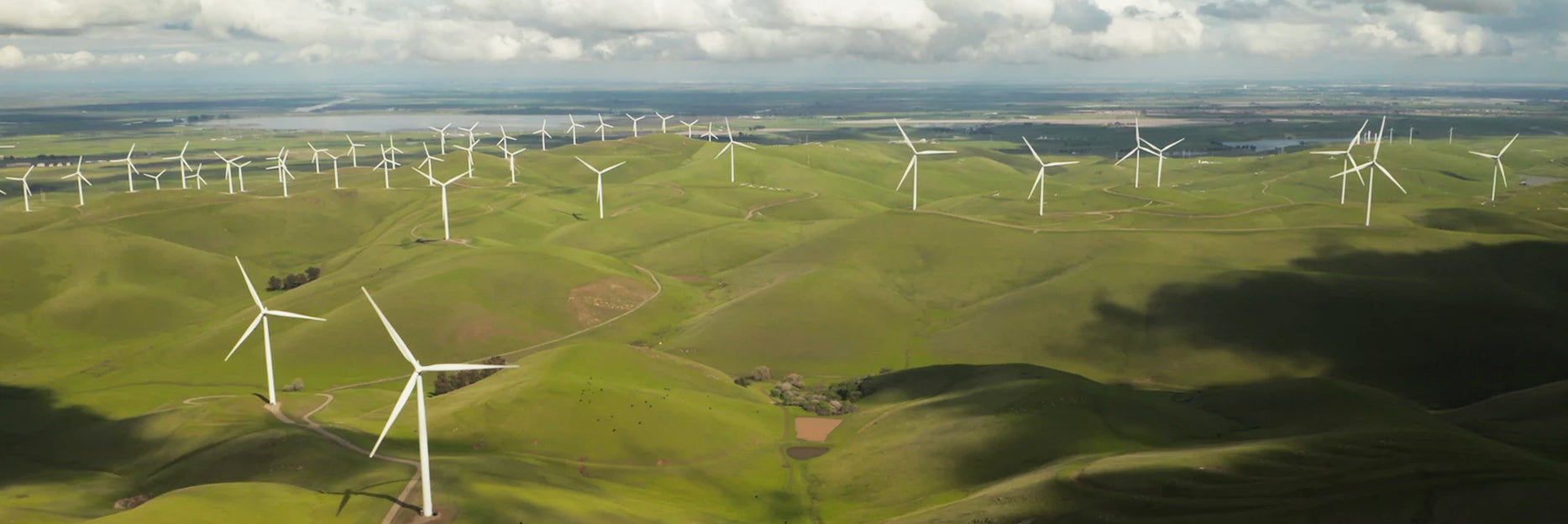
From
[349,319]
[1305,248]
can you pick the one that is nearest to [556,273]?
[349,319]

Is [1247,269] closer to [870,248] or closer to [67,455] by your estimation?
[870,248]

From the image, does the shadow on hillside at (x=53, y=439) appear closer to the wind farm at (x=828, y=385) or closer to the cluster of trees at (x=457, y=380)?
the wind farm at (x=828, y=385)

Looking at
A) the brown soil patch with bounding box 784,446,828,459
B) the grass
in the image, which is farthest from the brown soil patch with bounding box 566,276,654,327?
the brown soil patch with bounding box 784,446,828,459

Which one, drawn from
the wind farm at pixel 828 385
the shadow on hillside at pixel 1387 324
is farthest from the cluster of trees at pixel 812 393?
the shadow on hillside at pixel 1387 324

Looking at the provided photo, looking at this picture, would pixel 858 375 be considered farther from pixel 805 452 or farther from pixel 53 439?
pixel 53 439

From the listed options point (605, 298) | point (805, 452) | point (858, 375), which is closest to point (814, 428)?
point (805, 452)

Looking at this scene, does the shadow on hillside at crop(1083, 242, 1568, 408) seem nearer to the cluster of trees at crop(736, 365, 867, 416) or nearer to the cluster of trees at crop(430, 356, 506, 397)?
the cluster of trees at crop(736, 365, 867, 416)
